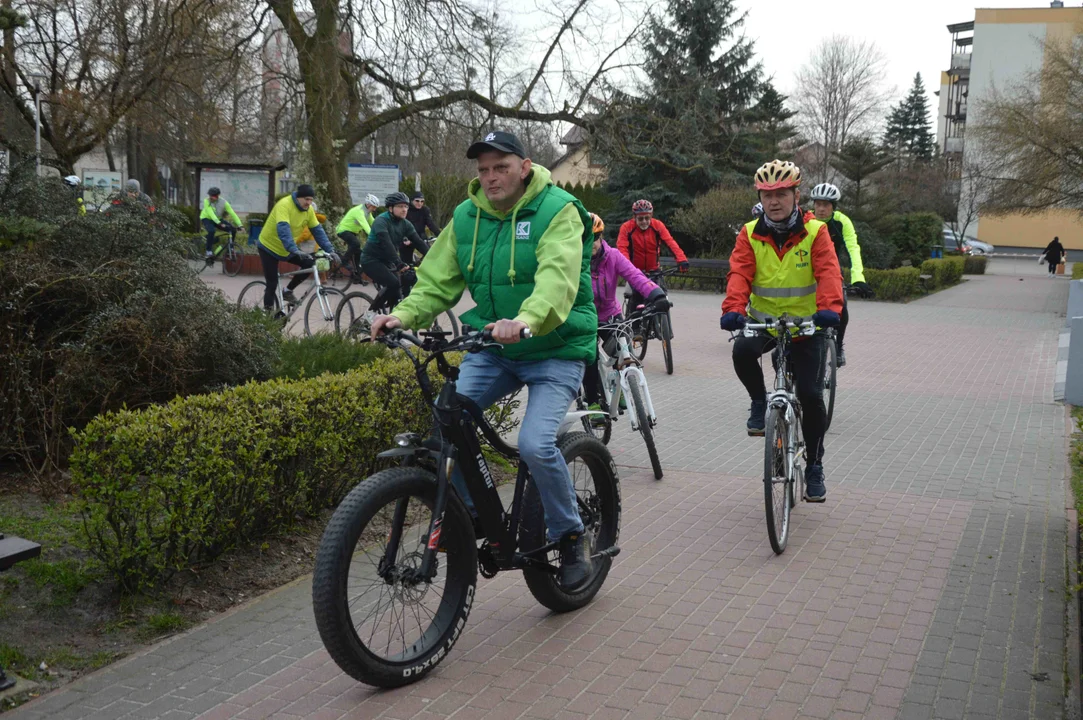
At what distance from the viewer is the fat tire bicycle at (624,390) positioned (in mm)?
7484

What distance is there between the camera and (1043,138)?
38.2 m

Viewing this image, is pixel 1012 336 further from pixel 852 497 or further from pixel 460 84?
pixel 852 497

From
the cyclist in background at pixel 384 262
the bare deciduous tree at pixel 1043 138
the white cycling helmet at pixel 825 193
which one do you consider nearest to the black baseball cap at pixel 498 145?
the white cycling helmet at pixel 825 193

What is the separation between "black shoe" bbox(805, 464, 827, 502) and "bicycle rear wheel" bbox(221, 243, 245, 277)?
21.9 m

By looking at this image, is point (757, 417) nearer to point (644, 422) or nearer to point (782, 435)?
point (782, 435)

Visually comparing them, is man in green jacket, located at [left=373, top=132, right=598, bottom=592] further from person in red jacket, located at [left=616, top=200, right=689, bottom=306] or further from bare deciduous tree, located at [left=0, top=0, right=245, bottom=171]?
bare deciduous tree, located at [left=0, top=0, right=245, bottom=171]

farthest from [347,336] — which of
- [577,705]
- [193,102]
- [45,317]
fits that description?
[193,102]

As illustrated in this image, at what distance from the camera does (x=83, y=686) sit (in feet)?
13.2

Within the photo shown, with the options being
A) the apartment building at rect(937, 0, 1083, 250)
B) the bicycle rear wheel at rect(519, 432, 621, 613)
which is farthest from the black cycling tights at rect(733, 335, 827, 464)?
the apartment building at rect(937, 0, 1083, 250)

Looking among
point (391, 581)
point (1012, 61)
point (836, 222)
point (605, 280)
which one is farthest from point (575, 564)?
point (1012, 61)

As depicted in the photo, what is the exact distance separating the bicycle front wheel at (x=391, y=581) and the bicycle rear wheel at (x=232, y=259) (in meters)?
23.4

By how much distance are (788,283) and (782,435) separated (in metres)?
0.91

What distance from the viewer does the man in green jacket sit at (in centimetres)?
422

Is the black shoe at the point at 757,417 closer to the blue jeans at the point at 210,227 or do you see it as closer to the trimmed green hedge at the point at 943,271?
the blue jeans at the point at 210,227
